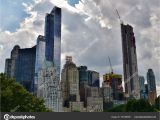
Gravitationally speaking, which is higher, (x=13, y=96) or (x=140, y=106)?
(x=13, y=96)

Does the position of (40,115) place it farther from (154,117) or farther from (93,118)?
(154,117)

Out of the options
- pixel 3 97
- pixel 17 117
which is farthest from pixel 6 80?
pixel 17 117

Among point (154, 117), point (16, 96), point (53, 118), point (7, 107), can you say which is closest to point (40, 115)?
point (53, 118)

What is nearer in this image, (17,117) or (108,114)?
(17,117)

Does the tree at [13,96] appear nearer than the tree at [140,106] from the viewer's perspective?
Yes

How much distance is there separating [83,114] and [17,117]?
4.03m

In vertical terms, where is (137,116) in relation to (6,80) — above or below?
below

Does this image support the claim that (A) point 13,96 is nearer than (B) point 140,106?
Yes

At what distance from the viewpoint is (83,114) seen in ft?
63.9

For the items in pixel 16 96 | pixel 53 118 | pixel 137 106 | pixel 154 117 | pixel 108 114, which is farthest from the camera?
pixel 137 106

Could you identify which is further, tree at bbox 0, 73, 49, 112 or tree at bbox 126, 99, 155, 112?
tree at bbox 126, 99, 155, 112

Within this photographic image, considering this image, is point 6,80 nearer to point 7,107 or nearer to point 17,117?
point 7,107

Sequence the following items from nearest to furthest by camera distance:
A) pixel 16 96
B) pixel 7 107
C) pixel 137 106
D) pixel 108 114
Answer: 1. pixel 108 114
2. pixel 7 107
3. pixel 16 96
4. pixel 137 106

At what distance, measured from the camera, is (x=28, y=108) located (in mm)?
50156
